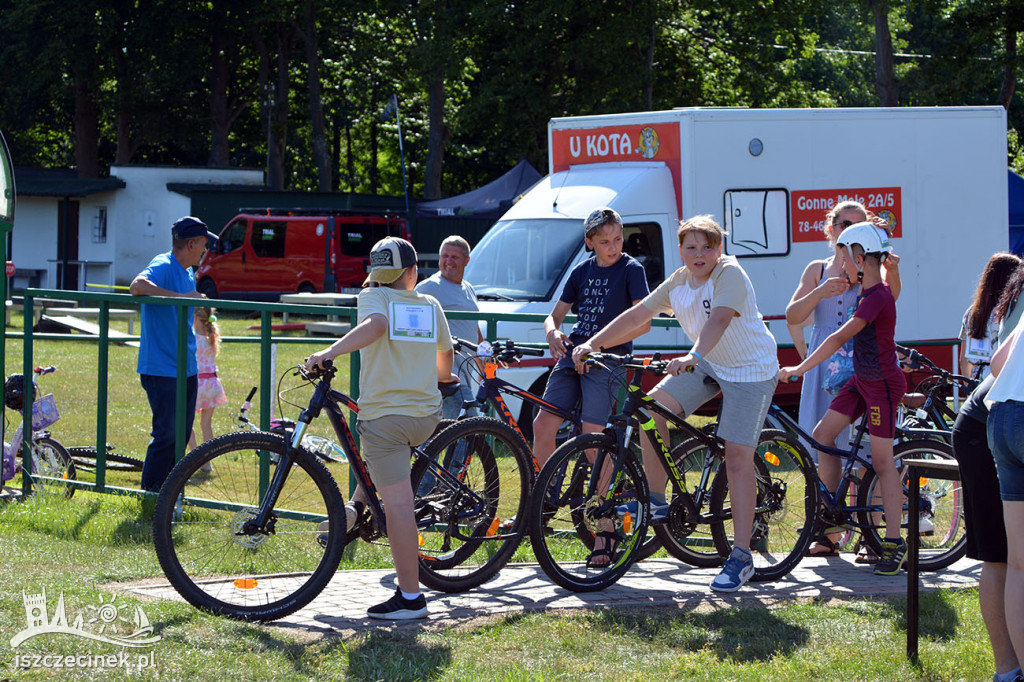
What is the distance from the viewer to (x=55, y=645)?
185 inches

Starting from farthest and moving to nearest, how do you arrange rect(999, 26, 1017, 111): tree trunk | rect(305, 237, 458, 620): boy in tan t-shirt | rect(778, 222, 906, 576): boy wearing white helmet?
rect(999, 26, 1017, 111): tree trunk, rect(778, 222, 906, 576): boy wearing white helmet, rect(305, 237, 458, 620): boy in tan t-shirt

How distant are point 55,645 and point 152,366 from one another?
3110 mm

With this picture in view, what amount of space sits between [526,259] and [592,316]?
523cm

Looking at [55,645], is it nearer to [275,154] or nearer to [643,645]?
[643,645]

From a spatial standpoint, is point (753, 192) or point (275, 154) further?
point (275, 154)

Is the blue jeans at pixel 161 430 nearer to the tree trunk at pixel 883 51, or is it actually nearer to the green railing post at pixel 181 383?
the green railing post at pixel 181 383

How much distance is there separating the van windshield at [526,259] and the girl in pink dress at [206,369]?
2.74m

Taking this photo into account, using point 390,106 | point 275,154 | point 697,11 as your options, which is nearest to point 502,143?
point 390,106

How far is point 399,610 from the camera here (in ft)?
17.9

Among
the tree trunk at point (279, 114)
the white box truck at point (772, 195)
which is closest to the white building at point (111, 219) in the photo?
the tree trunk at point (279, 114)

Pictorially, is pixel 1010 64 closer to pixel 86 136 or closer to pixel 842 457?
pixel 842 457

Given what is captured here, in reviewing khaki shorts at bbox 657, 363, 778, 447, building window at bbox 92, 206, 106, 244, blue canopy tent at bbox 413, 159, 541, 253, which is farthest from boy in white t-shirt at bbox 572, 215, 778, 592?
building window at bbox 92, 206, 106, 244

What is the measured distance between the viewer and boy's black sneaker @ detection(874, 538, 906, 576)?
666cm

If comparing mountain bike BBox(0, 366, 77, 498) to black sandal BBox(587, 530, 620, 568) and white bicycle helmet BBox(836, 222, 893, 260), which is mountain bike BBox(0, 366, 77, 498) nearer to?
black sandal BBox(587, 530, 620, 568)
